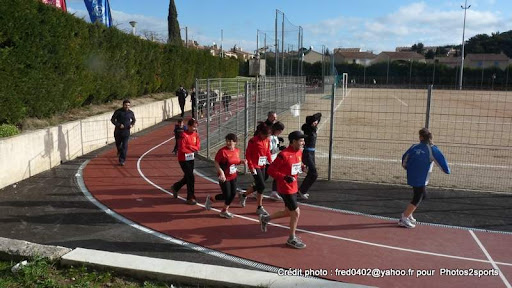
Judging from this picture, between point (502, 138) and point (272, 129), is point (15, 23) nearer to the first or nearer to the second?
point (272, 129)

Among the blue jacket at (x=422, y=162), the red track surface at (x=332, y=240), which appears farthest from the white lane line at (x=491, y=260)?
the blue jacket at (x=422, y=162)

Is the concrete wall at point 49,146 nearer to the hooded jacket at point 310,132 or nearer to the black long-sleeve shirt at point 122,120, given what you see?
the black long-sleeve shirt at point 122,120

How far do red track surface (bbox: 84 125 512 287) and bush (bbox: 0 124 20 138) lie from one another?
272 cm

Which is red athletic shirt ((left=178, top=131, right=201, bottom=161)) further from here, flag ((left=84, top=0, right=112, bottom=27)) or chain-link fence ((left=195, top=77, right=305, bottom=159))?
flag ((left=84, top=0, right=112, bottom=27))

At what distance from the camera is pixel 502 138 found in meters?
17.0

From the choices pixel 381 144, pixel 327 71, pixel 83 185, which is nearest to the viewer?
pixel 83 185

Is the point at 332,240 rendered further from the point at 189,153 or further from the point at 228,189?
the point at 189,153

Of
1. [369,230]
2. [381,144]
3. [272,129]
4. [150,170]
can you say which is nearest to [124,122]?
[150,170]

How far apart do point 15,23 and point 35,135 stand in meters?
3.01

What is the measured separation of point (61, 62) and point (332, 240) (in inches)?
446

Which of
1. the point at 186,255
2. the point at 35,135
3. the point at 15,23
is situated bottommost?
the point at 186,255

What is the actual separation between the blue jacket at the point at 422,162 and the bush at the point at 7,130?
916cm

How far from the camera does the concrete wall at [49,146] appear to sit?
972cm

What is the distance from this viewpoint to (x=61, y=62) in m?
13.8
